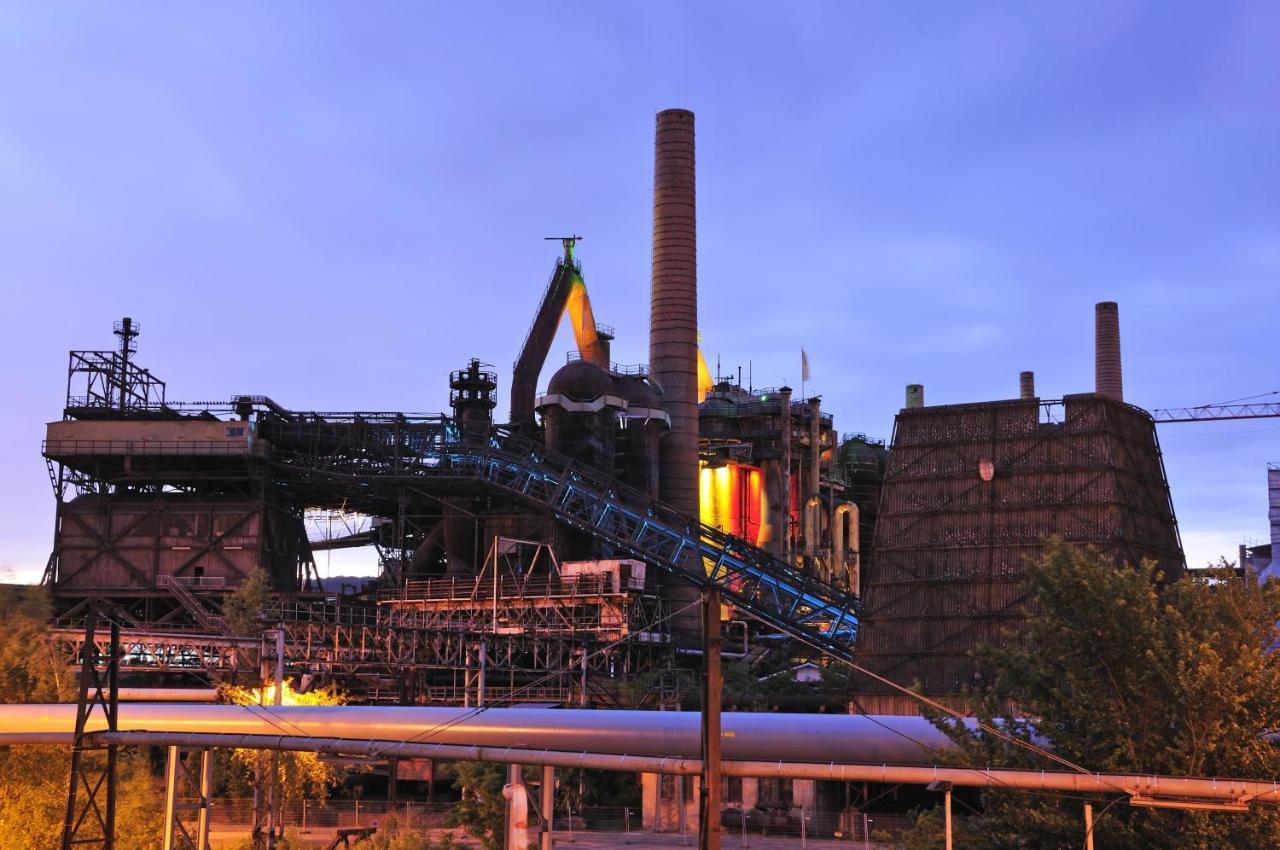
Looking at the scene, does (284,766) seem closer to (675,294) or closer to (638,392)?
(638,392)

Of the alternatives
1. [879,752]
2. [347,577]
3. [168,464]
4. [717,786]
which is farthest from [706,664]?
[347,577]

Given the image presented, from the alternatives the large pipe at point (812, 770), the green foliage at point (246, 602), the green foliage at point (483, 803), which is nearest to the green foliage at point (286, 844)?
the green foliage at point (483, 803)

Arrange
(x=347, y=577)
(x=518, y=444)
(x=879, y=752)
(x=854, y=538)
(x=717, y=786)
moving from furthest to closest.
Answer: (x=347, y=577), (x=854, y=538), (x=518, y=444), (x=879, y=752), (x=717, y=786)

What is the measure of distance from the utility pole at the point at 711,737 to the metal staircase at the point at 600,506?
40924mm

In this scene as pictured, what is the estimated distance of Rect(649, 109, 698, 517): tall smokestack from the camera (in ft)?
241

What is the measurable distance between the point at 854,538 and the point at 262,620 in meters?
49.0

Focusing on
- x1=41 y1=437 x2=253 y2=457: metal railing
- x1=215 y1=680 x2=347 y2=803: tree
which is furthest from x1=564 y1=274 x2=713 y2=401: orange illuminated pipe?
x1=215 y1=680 x2=347 y2=803: tree

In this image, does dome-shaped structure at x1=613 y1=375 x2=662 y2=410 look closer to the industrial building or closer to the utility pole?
the industrial building

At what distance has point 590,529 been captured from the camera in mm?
64562

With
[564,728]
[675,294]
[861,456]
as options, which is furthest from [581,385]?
[564,728]

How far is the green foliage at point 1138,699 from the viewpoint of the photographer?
20688mm

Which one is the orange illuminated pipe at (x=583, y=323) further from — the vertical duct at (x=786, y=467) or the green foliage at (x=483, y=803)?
the green foliage at (x=483, y=803)

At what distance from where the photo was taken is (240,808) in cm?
4647

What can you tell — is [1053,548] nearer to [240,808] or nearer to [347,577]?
[240,808]
